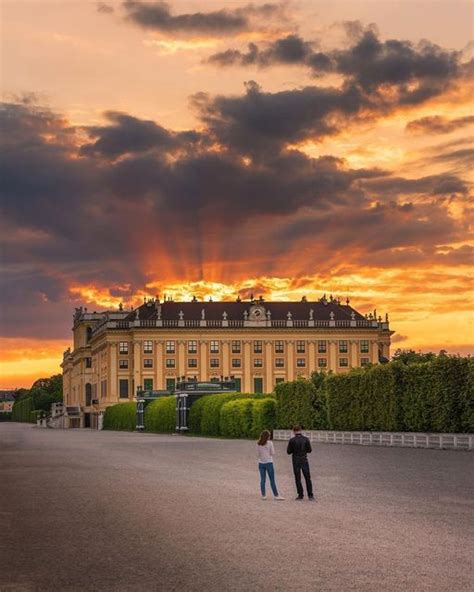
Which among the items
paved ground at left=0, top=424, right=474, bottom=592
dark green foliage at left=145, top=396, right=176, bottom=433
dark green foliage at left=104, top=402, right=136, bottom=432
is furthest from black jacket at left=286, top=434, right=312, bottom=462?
dark green foliage at left=104, top=402, right=136, bottom=432

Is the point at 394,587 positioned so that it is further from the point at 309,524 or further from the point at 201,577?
the point at 309,524

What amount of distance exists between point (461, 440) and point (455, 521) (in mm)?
33928

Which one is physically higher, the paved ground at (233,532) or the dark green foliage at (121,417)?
the dark green foliage at (121,417)

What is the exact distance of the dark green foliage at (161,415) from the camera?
405 feet

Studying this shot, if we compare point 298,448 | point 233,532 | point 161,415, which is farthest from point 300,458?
point 161,415

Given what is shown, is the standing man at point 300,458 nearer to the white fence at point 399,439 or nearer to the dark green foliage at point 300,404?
the white fence at point 399,439

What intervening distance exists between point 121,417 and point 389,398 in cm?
9113

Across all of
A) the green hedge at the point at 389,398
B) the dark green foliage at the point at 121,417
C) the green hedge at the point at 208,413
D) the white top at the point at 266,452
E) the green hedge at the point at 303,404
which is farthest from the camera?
the dark green foliage at the point at 121,417

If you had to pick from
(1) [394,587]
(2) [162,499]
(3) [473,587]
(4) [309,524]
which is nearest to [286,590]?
(1) [394,587]

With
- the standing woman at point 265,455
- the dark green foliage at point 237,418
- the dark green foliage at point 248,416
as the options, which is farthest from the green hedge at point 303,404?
the standing woman at point 265,455

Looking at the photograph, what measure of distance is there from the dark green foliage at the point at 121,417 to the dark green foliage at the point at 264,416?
187 ft

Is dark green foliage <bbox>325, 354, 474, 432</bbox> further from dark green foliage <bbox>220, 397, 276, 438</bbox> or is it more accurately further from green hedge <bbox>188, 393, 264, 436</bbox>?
green hedge <bbox>188, 393, 264, 436</bbox>

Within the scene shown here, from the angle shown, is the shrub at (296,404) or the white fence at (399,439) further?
the shrub at (296,404)

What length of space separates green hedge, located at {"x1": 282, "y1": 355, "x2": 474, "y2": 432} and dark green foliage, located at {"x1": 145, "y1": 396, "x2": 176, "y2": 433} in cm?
3662
